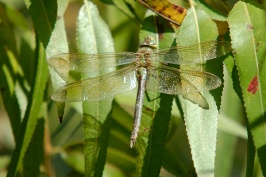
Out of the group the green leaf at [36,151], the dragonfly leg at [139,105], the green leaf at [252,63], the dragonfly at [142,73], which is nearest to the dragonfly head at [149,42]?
the dragonfly at [142,73]

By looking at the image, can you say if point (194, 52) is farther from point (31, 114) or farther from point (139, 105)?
point (31, 114)

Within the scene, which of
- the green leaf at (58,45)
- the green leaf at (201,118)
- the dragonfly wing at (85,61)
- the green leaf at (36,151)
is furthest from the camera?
the green leaf at (36,151)

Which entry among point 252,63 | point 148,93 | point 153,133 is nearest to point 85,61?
point 148,93

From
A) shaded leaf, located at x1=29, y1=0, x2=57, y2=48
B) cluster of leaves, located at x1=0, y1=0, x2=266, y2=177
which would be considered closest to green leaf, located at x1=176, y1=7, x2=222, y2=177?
cluster of leaves, located at x1=0, y1=0, x2=266, y2=177

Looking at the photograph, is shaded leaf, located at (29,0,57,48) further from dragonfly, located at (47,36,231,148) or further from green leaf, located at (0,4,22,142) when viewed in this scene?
green leaf, located at (0,4,22,142)

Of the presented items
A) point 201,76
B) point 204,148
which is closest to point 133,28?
point 201,76

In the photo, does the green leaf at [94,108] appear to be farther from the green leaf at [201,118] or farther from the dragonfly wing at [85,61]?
the green leaf at [201,118]

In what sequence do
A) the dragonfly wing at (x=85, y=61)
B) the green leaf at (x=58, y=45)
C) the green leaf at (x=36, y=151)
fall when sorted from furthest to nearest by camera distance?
the green leaf at (x=36, y=151)
the dragonfly wing at (x=85, y=61)
the green leaf at (x=58, y=45)

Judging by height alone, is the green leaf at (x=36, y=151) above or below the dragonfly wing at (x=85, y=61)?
below

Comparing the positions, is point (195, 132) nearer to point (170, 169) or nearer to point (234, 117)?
point (170, 169)
